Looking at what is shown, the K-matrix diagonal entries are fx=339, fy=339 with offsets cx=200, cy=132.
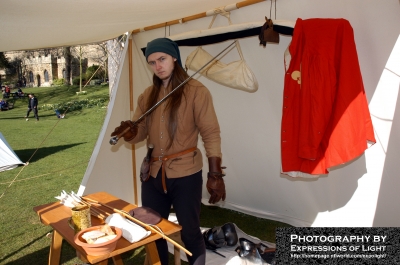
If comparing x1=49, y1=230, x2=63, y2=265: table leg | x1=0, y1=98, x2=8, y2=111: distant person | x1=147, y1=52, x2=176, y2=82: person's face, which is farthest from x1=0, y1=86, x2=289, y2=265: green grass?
x1=0, y1=98, x2=8, y2=111: distant person

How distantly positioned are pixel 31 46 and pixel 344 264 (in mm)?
2597

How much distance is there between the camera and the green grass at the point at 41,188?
2.68 metres

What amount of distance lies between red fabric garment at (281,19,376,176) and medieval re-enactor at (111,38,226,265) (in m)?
0.55

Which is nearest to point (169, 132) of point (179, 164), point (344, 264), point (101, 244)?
point (179, 164)

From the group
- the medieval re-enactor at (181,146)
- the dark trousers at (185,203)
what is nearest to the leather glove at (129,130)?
the medieval re-enactor at (181,146)

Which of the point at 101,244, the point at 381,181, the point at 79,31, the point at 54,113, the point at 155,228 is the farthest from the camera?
the point at 54,113

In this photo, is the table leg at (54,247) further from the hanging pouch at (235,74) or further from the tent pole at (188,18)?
the tent pole at (188,18)

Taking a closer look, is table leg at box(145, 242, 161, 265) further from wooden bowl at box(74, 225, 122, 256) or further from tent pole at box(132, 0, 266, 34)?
tent pole at box(132, 0, 266, 34)

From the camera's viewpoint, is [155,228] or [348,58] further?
[348,58]

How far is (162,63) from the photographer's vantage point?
1709mm

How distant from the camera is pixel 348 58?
1782 millimetres

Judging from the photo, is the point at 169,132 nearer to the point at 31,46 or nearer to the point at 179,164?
the point at 179,164

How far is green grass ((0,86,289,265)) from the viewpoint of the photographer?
268 centimetres

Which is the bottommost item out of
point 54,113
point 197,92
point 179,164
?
point 54,113
